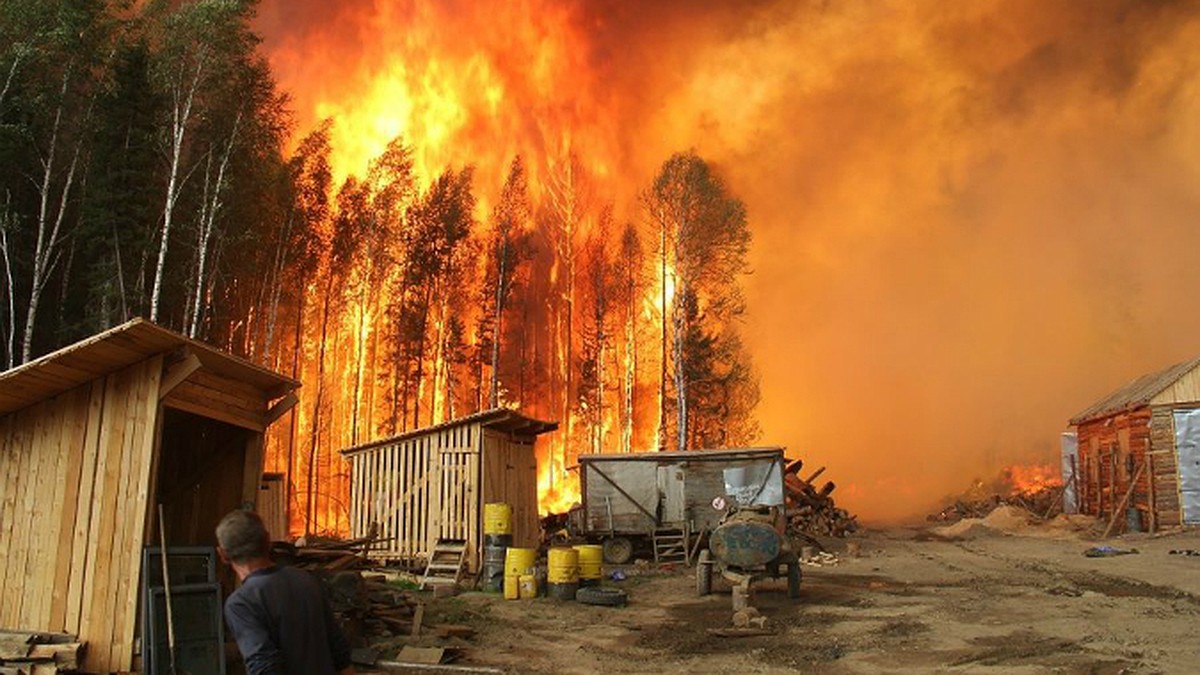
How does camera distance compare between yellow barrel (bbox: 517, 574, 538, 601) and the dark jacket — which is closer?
the dark jacket

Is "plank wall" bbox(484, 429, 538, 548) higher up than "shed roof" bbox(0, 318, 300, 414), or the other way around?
"shed roof" bbox(0, 318, 300, 414)

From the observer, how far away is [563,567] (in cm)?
1570

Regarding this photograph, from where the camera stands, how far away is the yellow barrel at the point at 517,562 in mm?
15883

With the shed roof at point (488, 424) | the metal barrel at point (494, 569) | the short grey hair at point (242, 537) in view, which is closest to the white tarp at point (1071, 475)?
the shed roof at point (488, 424)

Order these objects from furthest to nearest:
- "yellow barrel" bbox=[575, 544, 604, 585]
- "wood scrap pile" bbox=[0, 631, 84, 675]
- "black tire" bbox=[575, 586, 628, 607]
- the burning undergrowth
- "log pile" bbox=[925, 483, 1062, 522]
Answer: the burning undergrowth, "log pile" bbox=[925, 483, 1062, 522], "yellow barrel" bbox=[575, 544, 604, 585], "black tire" bbox=[575, 586, 628, 607], "wood scrap pile" bbox=[0, 631, 84, 675]

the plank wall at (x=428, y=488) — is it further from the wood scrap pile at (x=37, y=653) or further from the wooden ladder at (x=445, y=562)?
the wood scrap pile at (x=37, y=653)

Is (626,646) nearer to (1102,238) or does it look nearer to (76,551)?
(76,551)

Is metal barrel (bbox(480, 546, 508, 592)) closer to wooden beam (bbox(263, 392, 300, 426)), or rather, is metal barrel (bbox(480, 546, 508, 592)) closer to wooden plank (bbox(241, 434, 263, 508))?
wooden plank (bbox(241, 434, 263, 508))

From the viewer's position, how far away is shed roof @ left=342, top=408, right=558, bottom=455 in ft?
62.3

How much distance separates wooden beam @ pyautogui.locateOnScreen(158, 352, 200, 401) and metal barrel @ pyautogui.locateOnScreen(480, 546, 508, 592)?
359 inches

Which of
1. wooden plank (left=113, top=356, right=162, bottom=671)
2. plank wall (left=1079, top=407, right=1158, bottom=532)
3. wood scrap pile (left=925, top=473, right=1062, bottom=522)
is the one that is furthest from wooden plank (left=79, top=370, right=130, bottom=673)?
wood scrap pile (left=925, top=473, right=1062, bottom=522)

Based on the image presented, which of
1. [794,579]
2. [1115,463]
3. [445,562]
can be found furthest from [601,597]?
[1115,463]

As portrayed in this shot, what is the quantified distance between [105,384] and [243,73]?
1990 centimetres

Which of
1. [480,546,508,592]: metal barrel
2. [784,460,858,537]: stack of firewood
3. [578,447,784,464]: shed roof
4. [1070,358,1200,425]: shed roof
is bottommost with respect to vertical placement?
[480,546,508,592]: metal barrel
